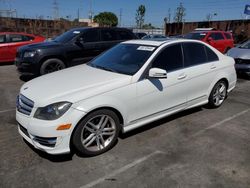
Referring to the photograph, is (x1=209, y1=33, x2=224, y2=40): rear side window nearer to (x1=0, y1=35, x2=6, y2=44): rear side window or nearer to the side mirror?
(x1=0, y1=35, x2=6, y2=44): rear side window

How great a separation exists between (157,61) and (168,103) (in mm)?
743

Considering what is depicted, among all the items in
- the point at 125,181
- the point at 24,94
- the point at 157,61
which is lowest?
the point at 125,181

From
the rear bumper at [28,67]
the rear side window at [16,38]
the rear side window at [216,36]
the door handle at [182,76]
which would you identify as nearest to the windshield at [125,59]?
the door handle at [182,76]

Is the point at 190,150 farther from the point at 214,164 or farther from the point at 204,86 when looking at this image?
the point at 204,86

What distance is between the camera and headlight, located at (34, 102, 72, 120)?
9.90 ft

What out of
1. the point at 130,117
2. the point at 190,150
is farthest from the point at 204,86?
the point at 130,117

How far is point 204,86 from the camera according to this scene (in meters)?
4.77

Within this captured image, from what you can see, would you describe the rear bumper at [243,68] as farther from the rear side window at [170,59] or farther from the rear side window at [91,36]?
the rear side window at [91,36]

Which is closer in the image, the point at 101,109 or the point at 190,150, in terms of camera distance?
the point at 101,109

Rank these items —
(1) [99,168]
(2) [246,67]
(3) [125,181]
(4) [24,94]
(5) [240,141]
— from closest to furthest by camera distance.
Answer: (3) [125,181], (1) [99,168], (4) [24,94], (5) [240,141], (2) [246,67]

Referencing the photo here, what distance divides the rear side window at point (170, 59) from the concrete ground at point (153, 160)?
1087 millimetres

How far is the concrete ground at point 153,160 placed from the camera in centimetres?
290

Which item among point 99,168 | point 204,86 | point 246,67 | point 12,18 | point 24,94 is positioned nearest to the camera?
point 99,168

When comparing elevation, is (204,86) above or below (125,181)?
above
